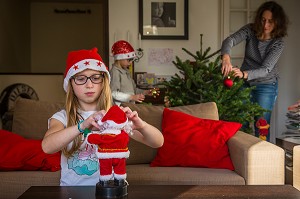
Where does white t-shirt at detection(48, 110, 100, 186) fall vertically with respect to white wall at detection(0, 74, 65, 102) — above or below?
below

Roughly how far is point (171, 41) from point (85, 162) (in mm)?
3579

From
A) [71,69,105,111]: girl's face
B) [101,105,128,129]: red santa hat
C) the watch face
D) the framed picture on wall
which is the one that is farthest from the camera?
the watch face

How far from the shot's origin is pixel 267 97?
3.32m

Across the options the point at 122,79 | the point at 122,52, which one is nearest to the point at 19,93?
the point at 122,52

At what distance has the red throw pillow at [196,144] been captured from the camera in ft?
8.01

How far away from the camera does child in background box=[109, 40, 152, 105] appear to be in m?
3.61

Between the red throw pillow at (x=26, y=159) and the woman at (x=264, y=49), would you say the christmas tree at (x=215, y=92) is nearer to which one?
the woman at (x=264, y=49)

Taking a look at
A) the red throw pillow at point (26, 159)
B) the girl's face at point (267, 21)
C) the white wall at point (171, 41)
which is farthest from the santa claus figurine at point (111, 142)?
the white wall at point (171, 41)

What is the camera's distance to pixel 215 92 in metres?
3.04

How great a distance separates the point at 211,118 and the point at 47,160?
3.44 feet

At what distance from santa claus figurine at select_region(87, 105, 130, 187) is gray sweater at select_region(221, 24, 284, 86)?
1.94 m

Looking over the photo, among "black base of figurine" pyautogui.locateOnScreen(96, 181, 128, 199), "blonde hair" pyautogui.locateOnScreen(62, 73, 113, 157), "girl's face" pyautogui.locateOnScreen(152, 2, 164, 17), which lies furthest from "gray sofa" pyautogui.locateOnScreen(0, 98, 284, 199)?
"girl's face" pyautogui.locateOnScreen(152, 2, 164, 17)

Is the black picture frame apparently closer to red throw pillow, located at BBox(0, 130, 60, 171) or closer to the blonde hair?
red throw pillow, located at BBox(0, 130, 60, 171)

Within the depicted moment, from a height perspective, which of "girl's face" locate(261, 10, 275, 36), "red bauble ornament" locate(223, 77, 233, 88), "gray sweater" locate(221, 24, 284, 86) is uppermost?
"girl's face" locate(261, 10, 275, 36)
